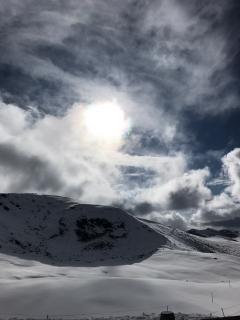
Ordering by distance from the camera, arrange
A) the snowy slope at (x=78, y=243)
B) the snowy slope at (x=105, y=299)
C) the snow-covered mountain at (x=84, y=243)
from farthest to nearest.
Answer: the snow-covered mountain at (x=84, y=243), the snowy slope at (x=78, y=243), the snowy slope at (x=105, y=299)

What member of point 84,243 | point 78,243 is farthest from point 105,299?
point 84,243

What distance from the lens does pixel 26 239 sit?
17850cm

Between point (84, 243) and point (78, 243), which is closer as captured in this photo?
point (78, 243)

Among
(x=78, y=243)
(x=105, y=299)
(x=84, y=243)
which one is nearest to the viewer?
(x=105, y=299)

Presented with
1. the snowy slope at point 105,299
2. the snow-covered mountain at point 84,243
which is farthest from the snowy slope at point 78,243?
the snowy slope at point 105,299

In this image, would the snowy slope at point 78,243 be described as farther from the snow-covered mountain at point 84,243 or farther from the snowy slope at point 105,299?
the snowy slope at point 105,299

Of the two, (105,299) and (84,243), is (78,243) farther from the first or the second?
(105,299)

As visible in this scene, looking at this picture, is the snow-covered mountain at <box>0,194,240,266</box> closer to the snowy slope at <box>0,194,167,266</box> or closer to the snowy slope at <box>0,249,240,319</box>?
the snowy slope at <box>0,194,167,266</box>

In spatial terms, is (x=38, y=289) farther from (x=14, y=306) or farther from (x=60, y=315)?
(x=60, y=315)

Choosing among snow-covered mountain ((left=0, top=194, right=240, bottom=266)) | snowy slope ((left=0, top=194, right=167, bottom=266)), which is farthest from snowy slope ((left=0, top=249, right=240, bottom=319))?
snowy slope ((left=0, top=194, right=167, bottom=266))

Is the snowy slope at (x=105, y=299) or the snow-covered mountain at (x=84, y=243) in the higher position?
the snow-covered mountain at (x=84, y=243)

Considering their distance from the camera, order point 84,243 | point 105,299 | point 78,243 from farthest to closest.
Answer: point 84,243, point 78,243, point 105,299

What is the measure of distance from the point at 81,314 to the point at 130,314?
3.93m

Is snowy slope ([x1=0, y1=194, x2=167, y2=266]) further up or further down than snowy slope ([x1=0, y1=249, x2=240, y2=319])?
further up
